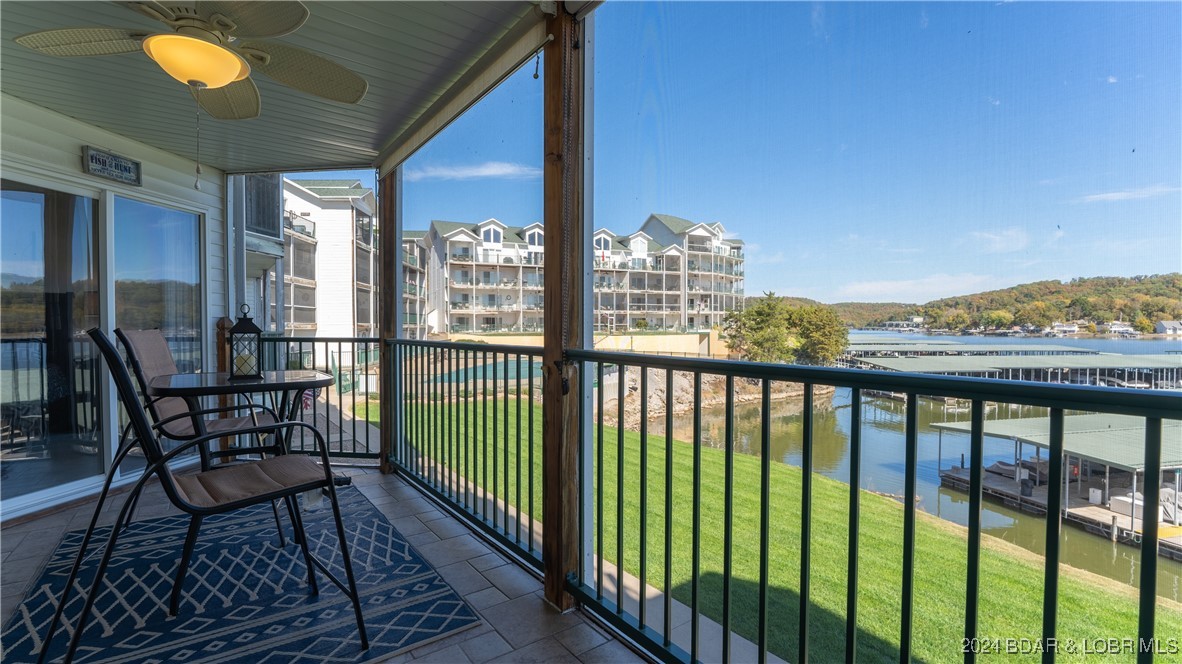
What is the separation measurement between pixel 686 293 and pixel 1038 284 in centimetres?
92

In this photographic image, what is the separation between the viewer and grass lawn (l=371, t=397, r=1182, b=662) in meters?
1.89

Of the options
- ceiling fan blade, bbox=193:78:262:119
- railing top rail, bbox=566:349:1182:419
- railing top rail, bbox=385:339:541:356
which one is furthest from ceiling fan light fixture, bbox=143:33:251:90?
railing top rail, bbox=566:349:1182:419

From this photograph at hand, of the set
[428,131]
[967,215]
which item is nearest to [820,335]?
[967,215]

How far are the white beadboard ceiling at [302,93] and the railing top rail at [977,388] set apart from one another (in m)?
1.70

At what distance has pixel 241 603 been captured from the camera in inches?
83.7

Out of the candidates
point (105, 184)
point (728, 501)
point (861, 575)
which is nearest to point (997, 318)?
point (728, 501)

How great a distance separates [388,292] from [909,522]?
3557 mm

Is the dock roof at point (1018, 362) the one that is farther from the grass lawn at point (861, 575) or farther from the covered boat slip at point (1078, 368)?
the grass lawn at point (861, 575)

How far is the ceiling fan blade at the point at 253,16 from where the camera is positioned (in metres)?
1.76

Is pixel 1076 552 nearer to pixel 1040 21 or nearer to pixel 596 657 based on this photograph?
pixel 1040 21

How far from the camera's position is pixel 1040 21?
1100 millimetres

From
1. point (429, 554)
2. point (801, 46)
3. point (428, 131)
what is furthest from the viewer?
point (428, 131)

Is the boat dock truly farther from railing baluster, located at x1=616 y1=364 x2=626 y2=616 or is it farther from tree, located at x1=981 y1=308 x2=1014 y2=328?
railing baluster, located at x1=616 y1=364 x2=626 y2=616

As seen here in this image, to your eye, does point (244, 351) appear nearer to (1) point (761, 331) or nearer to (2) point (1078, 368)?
(1) point (761, 331)
